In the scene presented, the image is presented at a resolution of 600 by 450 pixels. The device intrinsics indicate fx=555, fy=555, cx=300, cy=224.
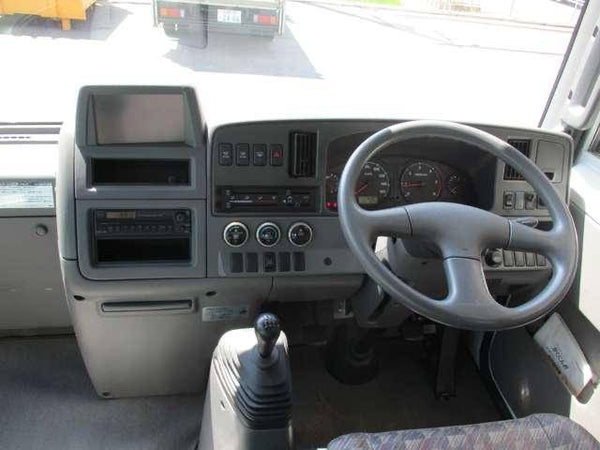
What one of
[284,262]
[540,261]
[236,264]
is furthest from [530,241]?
[236,264]

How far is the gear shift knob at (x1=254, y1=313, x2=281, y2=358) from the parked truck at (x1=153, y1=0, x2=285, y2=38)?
842mm

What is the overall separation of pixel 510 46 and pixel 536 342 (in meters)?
1.02

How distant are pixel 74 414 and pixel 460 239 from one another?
5.15 ft

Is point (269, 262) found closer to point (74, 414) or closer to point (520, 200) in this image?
point (520, 200)

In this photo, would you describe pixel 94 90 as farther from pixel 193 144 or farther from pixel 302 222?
pixel 302 222

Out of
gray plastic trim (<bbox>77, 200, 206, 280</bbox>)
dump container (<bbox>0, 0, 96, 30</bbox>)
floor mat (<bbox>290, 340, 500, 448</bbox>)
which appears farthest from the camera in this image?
floor mat (<bbox>290, 340, 500, 448</bbox>)

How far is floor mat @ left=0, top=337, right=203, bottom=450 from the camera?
1.93 m

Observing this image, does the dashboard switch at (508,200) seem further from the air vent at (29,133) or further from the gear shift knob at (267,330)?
the air vent at (29,133)

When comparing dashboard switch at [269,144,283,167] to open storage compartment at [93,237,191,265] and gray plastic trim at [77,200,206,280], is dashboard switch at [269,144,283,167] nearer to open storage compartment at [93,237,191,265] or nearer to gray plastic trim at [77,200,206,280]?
gray plastic trim at [77,200,206,280]

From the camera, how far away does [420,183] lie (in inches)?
65.4

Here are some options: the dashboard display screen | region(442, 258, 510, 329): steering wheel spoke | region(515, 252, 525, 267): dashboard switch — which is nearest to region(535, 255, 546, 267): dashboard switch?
region(515, 252, 525, 267): dashboard switch

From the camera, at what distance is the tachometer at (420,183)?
5.37ft

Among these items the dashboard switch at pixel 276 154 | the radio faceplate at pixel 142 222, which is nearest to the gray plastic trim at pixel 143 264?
the radio faceplate at pixel 142 222

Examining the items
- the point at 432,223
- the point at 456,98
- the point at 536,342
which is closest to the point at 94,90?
the point at 432,223
